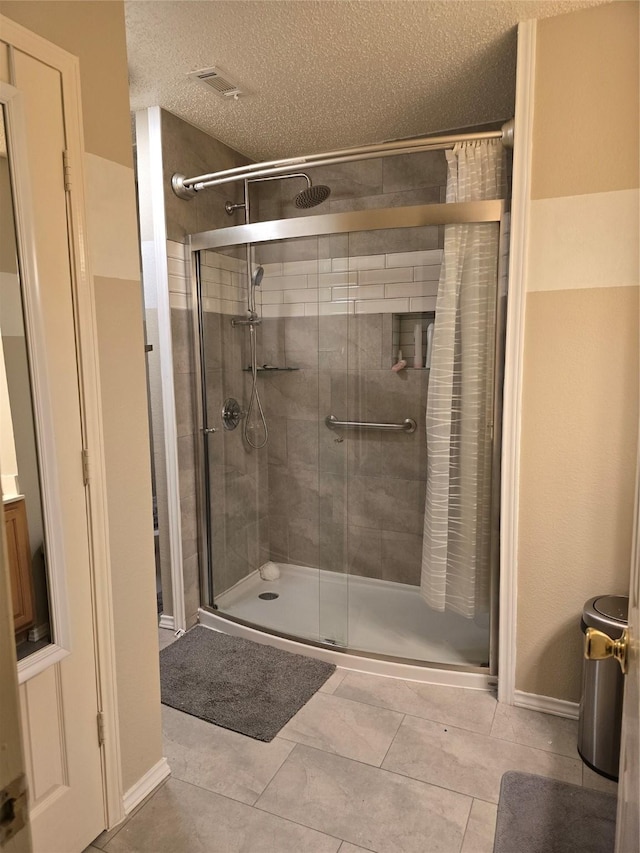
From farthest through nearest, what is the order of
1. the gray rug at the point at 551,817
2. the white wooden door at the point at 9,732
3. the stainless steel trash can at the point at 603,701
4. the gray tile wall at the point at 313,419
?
the gray tile wall at the point at 313,419 < the stainless steel trash can at the point at 603,701 < the gray rug at the point at 551,817 < the white wooden door at the point at 9,732

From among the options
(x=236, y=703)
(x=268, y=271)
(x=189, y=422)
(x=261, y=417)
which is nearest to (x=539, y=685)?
(x=236, y=703)

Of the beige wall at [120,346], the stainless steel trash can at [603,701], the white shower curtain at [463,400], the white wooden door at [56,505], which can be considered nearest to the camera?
the white wooden door at [56,505]

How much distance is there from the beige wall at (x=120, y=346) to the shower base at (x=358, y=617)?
103cm

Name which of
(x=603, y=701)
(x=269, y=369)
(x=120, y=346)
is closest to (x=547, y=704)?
(x=603, y=701)

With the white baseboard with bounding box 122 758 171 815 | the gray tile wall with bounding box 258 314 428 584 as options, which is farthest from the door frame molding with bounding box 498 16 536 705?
the white baseboard with bounding box 122 758 171 815

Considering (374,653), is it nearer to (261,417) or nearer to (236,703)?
(236,703)

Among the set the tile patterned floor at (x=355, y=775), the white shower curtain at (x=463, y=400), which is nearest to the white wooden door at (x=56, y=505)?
the tile patterned floor at (x=355, y=775)

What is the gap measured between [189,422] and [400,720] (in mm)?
1672

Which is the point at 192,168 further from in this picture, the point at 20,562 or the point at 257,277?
the point at 20,562

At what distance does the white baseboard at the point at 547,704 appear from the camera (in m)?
2.19

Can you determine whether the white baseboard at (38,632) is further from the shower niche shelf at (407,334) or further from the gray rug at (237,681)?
the shower niche shelf at (407,334)

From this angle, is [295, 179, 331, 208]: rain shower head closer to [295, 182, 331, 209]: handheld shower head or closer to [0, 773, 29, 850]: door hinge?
[295, 182, 331, 209]: handheld shower head

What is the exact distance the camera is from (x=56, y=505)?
57.5 inches

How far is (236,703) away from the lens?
227cm
